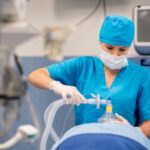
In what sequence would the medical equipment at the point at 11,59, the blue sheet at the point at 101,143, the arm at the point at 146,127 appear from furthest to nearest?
1. the arm at the point at 146,127
2. the blue sheet at the point at 101,143
3. the medical equipment at the point at 11,59

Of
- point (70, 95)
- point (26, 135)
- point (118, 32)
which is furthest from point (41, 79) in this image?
point (26, 135)

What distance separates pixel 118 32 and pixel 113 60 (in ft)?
0.38

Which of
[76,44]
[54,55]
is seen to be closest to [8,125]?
[54,55]

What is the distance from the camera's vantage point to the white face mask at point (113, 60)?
148cm

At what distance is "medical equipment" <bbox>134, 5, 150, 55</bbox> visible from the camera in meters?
1.88

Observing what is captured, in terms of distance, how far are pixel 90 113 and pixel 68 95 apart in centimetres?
23

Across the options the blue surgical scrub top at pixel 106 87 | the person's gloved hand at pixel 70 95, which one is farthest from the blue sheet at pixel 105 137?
the blue surgical scrub top at pixel 106 87

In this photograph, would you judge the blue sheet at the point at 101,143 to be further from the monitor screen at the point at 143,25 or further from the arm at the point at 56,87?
the monitor screen at the point at 143,25

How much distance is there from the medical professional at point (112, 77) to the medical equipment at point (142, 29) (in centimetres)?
35

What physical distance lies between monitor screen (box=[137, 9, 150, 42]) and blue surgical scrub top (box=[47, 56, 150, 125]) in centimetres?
37

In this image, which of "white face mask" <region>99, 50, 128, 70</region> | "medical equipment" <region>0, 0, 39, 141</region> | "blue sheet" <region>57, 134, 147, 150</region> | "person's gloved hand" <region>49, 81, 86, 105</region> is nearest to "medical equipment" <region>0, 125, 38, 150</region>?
"medical equipment" <region>0, 0, 39, 141</region>

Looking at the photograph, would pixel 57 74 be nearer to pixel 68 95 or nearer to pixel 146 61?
pixel 68 95

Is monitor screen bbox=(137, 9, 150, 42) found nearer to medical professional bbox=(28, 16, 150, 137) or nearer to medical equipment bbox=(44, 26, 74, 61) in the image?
medical professional bbox=(28, 16, 150, 137)

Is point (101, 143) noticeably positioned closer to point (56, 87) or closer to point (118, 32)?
point (56, 87)
